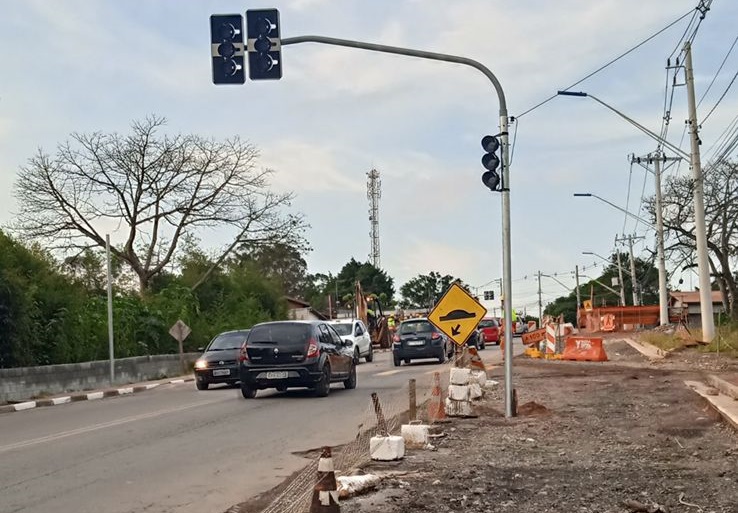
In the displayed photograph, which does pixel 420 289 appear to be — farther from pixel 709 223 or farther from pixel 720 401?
pixel 720 401

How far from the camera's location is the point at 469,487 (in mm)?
8047

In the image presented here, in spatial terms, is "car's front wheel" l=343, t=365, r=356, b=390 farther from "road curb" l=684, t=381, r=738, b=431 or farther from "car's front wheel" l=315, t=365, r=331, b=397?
"road curb" l=684, t=381, r=738, b=431

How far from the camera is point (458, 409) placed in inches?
543

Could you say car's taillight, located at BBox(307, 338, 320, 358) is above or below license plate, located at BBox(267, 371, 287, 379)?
above

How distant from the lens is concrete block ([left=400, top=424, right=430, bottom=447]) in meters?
10.5

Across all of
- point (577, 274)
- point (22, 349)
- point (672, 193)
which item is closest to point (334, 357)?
point (22, 349)

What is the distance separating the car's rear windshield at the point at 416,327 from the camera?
30.9 meters

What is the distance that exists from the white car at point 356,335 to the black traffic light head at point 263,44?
20.0 meters

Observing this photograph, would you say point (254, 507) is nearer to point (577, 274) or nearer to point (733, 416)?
point (733, 416)

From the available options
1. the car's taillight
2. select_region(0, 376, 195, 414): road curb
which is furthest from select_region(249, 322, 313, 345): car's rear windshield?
select_region(0, 376, 195, 414): road curb

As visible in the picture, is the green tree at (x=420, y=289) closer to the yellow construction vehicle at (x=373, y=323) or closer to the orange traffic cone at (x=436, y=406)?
the yellow construction vehicle at (x=373, y=323)

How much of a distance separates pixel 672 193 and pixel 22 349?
46.5 m

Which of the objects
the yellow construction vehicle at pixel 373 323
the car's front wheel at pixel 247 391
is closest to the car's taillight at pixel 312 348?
the car's front wheel at pixel 247 391

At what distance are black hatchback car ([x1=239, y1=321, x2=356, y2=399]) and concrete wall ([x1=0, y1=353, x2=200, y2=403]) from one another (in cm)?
677
